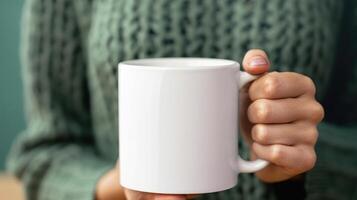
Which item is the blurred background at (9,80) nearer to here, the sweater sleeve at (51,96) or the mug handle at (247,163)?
the sweater sleeve at (51,96)

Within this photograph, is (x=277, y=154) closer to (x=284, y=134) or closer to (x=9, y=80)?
(x=284, y=134)

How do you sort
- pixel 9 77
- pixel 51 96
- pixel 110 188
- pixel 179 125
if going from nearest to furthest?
pixel 179 125, pixel 110 188, pixel 51 96, pixel 9 77

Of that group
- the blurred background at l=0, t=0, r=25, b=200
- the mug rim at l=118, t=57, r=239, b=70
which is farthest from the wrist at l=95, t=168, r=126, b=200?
the blurred background at l=0, t=0, r=25, b=200

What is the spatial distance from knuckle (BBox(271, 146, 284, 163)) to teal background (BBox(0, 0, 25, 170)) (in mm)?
1123

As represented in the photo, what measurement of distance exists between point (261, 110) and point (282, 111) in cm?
2

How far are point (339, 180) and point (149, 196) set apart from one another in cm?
29

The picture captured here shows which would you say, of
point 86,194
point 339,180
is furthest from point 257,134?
point 86,194

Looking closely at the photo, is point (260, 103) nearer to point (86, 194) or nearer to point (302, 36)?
point (302, 36)

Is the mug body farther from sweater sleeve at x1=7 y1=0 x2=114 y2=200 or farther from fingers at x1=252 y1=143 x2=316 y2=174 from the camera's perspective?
sweater sleeve at x1=7 y1=0 x2=114 y2=200

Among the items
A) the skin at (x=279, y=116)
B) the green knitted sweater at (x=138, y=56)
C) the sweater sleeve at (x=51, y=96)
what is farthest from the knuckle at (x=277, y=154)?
the sweater sleeve at (x=51, y=96)

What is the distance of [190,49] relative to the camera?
2.83 ft

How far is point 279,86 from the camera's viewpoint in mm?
601

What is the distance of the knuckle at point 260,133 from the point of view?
23.8 inches

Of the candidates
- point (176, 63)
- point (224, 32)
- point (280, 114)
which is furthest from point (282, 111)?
point (224, 32)
